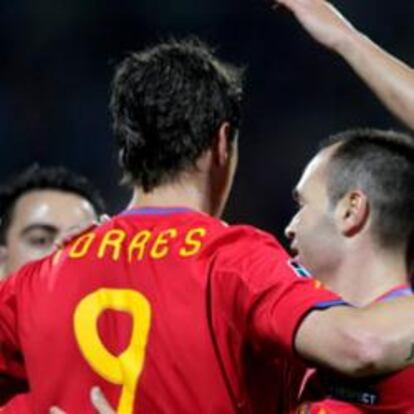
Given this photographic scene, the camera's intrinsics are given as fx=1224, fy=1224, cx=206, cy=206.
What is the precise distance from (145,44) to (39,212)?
3.53 meters

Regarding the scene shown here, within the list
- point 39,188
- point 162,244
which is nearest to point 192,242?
point 162,244

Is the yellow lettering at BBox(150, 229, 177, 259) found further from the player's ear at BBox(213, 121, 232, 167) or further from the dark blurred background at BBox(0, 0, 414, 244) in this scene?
the dark blurred background at BBox(0, 0, 414, 244)

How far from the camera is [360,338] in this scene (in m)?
2.31

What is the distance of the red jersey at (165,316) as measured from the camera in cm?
245

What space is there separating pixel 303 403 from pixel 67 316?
58cm

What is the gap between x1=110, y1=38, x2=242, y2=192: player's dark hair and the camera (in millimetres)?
2754

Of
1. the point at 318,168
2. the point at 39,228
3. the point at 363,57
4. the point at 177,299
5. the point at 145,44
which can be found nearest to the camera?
the point at 177,299

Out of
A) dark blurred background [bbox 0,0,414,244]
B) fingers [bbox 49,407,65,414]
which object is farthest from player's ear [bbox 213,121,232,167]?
dark blurred background [bbox 0,0,414,244]

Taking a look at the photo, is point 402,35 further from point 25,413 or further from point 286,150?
point 25,413

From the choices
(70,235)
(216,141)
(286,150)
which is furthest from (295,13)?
(286,150)

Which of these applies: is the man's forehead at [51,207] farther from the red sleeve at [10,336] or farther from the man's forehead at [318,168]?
the red sleeve at [10,336]

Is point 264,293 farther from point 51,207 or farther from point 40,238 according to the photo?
point 51,207

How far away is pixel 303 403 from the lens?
279 centimetres

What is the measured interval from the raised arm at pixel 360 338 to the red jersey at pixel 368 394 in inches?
17.2
